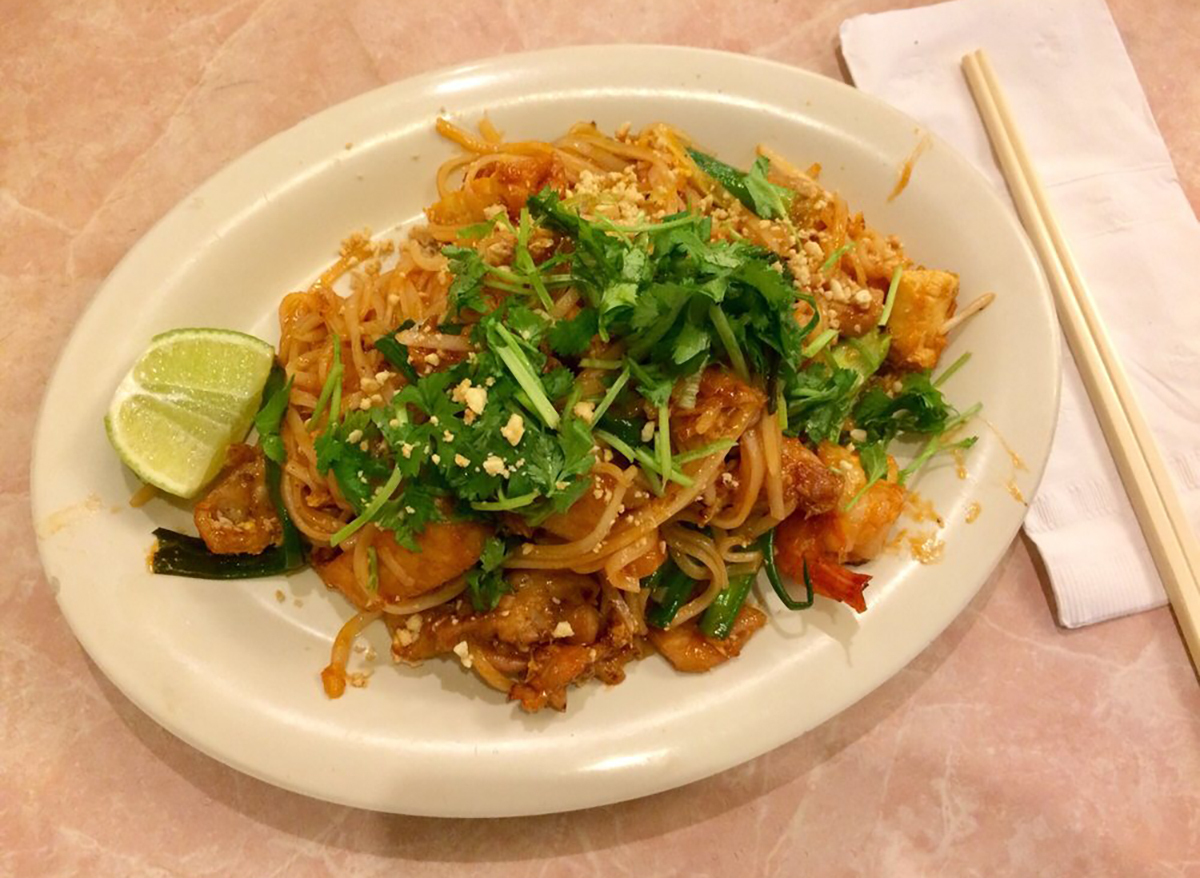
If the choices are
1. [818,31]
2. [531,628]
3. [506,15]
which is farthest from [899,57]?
[531,628]

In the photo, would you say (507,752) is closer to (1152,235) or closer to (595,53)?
(595,53)

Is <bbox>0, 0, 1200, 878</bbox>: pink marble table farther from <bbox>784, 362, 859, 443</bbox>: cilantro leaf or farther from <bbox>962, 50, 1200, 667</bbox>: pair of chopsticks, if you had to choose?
<bbox>784, 362, 859, 443</bbox>: cilantro leaf

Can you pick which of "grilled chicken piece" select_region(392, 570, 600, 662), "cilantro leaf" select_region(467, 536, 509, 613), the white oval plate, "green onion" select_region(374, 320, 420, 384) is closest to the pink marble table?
the white oval plate

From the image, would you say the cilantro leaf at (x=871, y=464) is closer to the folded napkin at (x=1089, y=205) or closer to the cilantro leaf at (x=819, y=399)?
the cilantro leaf at (x=819, y=399)

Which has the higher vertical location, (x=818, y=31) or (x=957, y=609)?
(x=818, y=31)

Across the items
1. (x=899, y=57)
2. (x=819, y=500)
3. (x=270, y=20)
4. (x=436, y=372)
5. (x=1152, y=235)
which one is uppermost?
(x=270, y=20)

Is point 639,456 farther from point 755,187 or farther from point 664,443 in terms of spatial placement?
point 755,187
